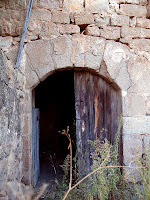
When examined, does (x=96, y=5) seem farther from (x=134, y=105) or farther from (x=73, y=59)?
(x=134, y=105)

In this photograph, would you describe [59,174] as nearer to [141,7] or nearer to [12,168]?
[12,168]

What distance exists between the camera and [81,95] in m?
2.97

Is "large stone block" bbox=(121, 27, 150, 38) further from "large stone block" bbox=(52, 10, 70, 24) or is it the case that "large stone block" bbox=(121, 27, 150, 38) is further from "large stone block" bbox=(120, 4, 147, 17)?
"large stone block" bbox=(52, 10, 70, 24)

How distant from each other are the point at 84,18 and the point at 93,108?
4.50ft

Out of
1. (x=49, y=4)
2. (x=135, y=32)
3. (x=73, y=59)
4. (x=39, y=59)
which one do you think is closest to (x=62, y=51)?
(x=73, y=59)

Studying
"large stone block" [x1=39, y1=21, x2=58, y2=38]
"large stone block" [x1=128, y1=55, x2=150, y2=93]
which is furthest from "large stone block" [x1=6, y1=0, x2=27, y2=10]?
"large stone block" [x1=128, y1=55, x2=150, y2=93]

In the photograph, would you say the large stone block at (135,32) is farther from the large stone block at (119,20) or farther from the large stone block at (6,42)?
the large stone block at (6,42)

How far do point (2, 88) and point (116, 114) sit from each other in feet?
6.03

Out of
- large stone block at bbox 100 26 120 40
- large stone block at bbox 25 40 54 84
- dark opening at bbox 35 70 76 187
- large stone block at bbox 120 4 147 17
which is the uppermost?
large stone block at bbox 120 4 147 17

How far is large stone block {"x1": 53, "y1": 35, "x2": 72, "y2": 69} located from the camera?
2.72 metres

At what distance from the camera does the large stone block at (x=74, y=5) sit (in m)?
2.81

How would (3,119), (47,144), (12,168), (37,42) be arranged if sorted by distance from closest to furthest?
(3,119), (12,168), (37,42), (47,144)

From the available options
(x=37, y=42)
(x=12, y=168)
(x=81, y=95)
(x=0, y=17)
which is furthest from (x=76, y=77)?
(x=12, y=168)

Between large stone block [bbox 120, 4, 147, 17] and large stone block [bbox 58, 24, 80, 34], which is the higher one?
large stone block [bbox 120, 4, 147, 17]
